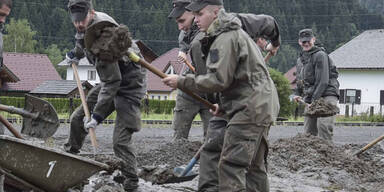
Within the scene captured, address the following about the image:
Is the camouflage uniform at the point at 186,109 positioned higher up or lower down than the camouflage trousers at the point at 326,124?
higher up

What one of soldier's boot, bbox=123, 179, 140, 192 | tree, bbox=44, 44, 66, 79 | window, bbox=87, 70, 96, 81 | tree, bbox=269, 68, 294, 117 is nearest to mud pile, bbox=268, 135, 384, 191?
soldier's boot, bbox=123, 179, 140, 192

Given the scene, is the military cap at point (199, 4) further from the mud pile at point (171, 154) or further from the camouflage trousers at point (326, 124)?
the camouflage trousers at point (326, 124)

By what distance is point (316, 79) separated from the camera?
9039 mm

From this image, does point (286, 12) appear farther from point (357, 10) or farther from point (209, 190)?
point (209, 190)

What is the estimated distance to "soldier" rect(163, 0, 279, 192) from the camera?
4.22 m

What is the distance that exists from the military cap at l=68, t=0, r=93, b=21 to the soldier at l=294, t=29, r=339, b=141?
4.53 meters

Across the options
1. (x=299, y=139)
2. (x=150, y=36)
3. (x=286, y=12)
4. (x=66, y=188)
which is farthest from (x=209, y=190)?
(x=286, y=12)

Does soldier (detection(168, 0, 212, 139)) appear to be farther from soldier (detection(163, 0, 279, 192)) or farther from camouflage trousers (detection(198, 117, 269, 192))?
soldier (detection(163, 0, 279, 192))

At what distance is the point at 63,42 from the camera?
80.9 meters

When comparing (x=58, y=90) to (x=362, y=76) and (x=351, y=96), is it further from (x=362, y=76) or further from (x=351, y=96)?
(x=362, y=76)

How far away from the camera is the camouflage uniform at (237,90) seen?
4.23 m

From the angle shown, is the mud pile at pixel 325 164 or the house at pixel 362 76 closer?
the mud pile at pixel 325 164

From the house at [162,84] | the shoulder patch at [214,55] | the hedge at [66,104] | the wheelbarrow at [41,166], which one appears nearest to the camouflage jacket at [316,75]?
the shoulder patch at [214,55]

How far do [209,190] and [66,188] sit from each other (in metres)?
1.28
